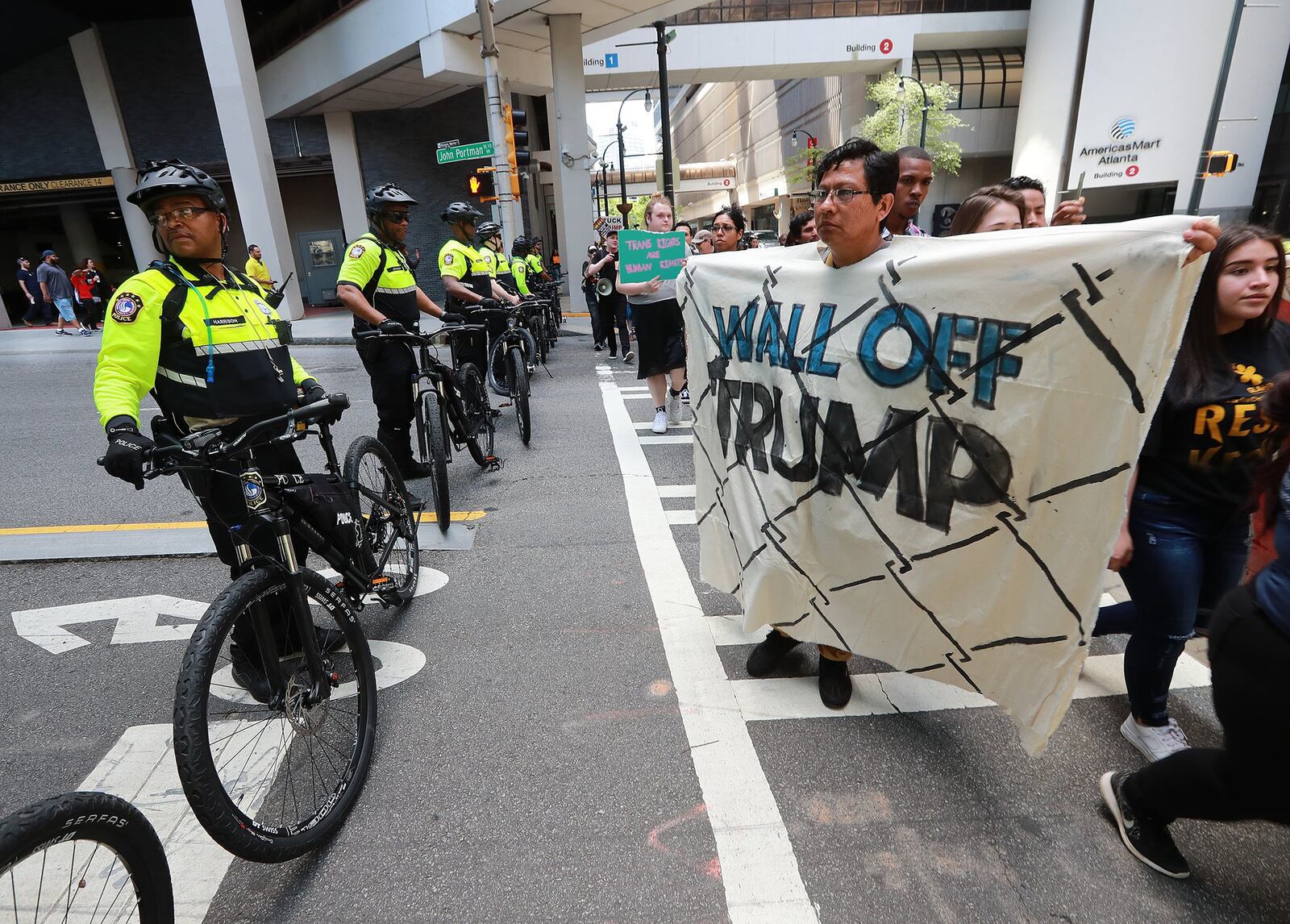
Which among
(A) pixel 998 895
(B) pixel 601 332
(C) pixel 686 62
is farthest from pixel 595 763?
(C) pixel 686 62

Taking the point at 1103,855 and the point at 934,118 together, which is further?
the point at 934,118

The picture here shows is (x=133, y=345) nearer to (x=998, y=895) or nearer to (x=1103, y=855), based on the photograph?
(x=998, y=895)

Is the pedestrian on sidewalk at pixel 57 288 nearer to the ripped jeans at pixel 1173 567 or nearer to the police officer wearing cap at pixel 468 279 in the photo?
the police officer wearing cap at pixel 468 279

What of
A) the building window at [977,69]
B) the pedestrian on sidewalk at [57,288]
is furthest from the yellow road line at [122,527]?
the building window at [977,69]

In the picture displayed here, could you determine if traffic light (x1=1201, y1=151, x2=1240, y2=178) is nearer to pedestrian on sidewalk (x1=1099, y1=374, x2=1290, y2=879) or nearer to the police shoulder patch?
pedestrian on sidewalk (x1=1099, y1=374, x2=1290, y2=879)

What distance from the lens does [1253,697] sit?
1.58 m

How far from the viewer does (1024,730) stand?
2238 mm

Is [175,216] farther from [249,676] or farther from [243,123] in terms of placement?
[243,123]

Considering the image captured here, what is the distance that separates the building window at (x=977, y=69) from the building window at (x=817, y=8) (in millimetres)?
3763

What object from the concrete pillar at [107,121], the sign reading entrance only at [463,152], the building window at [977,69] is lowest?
the sign reading entrance only at [463,152]

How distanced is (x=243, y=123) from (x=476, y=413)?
1685 centimetres

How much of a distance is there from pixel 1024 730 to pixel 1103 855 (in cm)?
41

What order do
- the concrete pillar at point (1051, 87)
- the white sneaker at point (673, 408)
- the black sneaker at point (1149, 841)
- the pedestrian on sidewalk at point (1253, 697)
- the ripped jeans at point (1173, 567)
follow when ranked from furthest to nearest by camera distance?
the concrete pillar at point (1051, 87) < the white sneaker at point (673, 408) < the ripped jeans at point (1173, 567) < the black sneaker at point (1149, 841) < the pedestrian on sidewalk at point (1253, 697)

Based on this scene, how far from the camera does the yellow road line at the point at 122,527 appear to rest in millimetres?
4949
